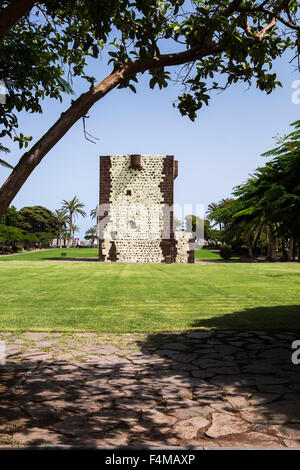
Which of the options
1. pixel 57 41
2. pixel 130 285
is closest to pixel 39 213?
pixel 130 285

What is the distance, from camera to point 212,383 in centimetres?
432

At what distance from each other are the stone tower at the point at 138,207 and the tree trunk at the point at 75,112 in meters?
26.0

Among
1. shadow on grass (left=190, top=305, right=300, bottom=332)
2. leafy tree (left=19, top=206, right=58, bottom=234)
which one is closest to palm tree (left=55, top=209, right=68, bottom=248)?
leafy tree (left=19, top=206, right=58, bottom=234)

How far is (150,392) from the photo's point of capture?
4.07 m

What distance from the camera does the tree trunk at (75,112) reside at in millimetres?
3014

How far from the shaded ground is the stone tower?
23.8m

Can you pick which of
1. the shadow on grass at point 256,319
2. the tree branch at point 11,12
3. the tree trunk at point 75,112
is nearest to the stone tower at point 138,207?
the shadow on grass at point 256,319

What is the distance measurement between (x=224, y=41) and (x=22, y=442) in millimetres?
3868

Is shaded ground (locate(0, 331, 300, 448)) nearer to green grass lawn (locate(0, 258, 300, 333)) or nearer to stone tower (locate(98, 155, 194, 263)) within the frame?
green grass lawn (locate(0, 258, 300, 333))

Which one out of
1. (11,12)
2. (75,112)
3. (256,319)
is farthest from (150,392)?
(256,319)

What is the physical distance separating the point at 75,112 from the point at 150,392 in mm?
2858

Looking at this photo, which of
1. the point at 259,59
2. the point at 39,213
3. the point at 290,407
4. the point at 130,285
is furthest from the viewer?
the point at 39,213

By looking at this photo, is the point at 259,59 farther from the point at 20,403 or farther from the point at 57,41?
the point at 20,403

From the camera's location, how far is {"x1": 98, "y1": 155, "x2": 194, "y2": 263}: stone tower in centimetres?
3000
